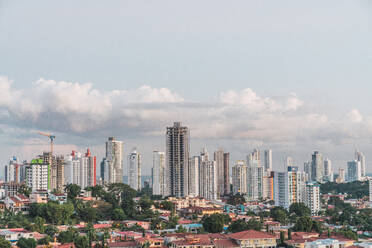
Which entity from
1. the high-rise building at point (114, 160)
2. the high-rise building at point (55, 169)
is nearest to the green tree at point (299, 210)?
the high-rise building at point (55, 169)

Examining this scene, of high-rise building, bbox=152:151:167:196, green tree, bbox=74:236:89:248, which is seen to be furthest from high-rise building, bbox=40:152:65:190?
green tree, bbox=74:236:89:248

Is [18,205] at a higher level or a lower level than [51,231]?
higher

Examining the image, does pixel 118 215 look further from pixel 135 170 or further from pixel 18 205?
pixel 135 170

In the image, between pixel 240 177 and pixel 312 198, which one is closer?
pixel 312 198

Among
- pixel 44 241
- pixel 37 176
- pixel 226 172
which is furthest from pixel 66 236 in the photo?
pixel 226 172

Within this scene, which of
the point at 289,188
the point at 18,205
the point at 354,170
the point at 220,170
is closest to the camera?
the point at 18,205

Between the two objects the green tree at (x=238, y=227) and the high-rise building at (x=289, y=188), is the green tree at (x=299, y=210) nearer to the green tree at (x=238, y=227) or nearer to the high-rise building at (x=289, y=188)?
the high-rise building at (x=289, y=188)

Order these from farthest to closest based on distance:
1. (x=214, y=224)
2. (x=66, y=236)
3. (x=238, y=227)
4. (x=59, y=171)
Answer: (x=59, y=171) → (x=214, y=224) → (x=238, y=227) → (x=66, y=236)
